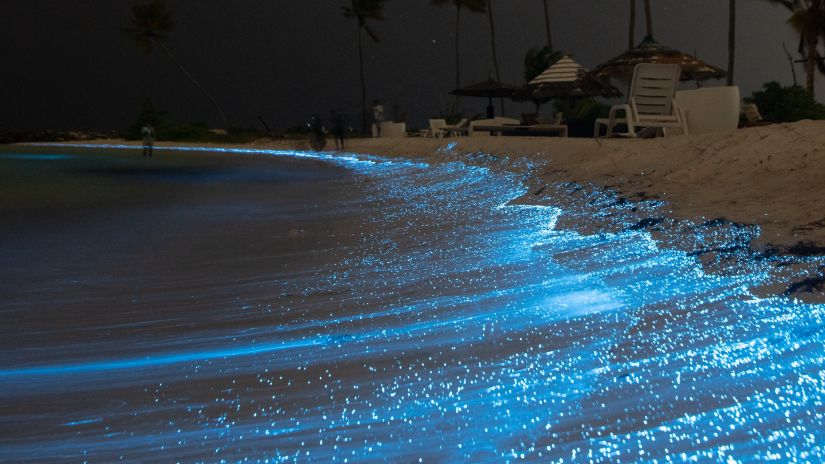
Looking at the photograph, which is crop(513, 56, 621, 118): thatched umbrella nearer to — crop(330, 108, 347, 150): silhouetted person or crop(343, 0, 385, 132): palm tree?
crop(330, 108, 347, 150): silhouetted person

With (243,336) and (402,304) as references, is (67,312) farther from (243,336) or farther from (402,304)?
(402,304)

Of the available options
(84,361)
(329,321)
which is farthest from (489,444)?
(84,361)

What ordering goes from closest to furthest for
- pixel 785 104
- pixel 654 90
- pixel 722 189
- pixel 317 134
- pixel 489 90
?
pixel 722 189
pixel 654 90
pixel 785 104
pixel 317 134
pixel 489 90

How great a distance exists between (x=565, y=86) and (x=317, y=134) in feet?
23.2

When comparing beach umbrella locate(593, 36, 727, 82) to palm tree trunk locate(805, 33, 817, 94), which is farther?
palm tree trunk locate(805, 33, 817, 94)

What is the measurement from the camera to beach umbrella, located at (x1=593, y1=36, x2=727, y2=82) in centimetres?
1218

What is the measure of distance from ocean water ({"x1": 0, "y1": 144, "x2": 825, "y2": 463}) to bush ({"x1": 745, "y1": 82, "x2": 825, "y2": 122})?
10.6m

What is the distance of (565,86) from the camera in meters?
16.5

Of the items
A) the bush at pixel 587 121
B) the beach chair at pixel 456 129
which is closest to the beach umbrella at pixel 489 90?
the beach chair at pixel 456 129

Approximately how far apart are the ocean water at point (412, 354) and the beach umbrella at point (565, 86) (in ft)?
44.1

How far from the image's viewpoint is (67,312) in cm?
242

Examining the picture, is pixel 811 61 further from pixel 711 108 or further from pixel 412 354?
pixel 412 354

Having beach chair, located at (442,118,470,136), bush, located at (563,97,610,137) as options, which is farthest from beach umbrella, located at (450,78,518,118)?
bush, located at (563,97,610,137)

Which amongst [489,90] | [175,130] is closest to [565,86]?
[489,90]
